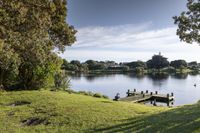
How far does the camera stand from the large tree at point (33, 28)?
1611cm

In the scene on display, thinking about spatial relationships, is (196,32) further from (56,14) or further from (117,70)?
(117,70)

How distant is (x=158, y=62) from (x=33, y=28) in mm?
163625

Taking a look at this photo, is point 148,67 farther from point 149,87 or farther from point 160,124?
point 160,124

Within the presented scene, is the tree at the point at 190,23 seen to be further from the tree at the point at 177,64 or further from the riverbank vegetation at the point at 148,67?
the tree at the point at 177,64

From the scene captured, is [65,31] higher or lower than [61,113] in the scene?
higher

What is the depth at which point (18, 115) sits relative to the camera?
19.4m

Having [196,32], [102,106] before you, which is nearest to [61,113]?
[102,106]

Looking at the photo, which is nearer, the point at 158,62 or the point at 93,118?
the point at 93,118

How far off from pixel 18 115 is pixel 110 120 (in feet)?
20.2

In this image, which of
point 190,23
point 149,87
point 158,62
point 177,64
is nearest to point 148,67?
point 158,62

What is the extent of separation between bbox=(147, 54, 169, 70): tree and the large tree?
495ft

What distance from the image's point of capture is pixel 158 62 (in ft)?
586

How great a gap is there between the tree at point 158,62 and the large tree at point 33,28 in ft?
495

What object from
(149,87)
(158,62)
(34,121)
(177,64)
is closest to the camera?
(34,121)
